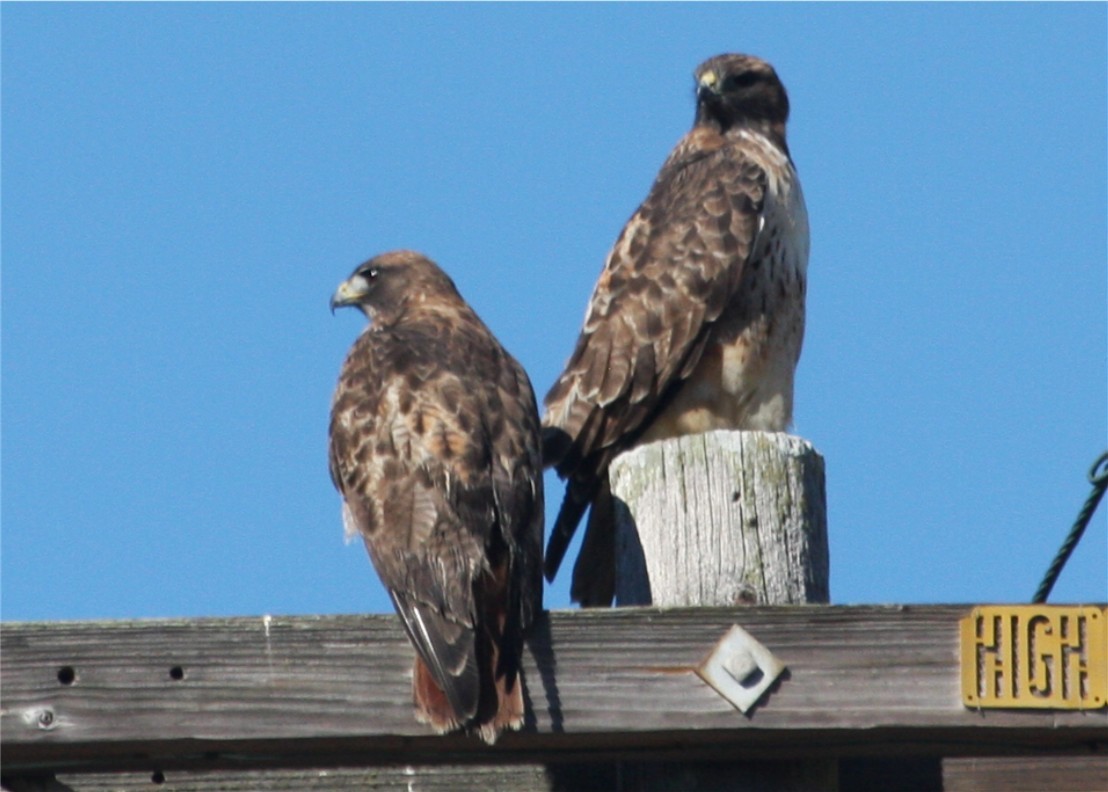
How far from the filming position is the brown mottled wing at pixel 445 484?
311 cm

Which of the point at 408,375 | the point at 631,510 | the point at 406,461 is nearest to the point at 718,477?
the point at 631,510

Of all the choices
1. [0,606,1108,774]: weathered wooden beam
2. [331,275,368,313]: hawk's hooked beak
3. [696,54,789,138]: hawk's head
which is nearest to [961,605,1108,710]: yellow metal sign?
[0,606,1108,774]: weathered wooden beam

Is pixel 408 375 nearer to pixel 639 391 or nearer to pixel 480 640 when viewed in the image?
pixel 480 640

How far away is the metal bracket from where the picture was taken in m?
2.77

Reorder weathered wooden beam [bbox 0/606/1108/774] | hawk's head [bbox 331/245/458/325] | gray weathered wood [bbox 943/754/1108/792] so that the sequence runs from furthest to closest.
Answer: hawk's head [bbox 331/245/458/325], gray weathered wood [bbox 943/754/1108/792], weathered wooden beam [bbox 0/606/1108/774]

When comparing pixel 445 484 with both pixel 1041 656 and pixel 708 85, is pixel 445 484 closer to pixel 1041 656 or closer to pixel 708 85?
pixel 1041 656

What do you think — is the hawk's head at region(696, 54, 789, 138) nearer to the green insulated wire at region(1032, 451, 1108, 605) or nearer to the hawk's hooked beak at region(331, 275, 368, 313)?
the hawk's hooked beak at region(331, 275, 368, 313)

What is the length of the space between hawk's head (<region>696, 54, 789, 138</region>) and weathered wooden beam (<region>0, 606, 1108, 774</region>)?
4279mm

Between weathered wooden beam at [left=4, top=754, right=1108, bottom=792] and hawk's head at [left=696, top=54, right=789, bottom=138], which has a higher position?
hawk's head at [left=696, top=54, right=789, bottom=138]

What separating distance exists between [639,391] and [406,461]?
2.00 m

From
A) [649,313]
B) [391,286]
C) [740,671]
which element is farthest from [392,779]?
[649,313]

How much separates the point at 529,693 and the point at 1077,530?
1.26m

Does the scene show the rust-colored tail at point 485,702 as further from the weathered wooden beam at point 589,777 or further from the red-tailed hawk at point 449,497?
the weathered wooden beam at point 589,777

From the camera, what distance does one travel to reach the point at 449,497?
3.65 meters
